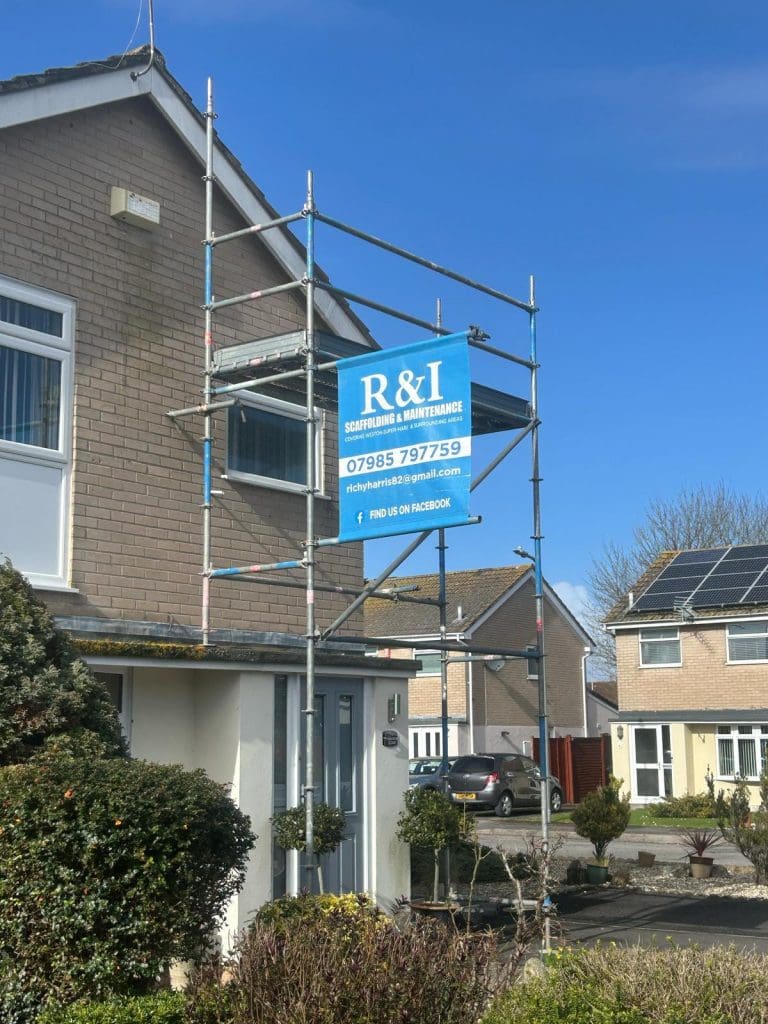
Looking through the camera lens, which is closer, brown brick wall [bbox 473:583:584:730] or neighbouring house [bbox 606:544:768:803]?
neighbouring house [bbox 606:544:768:803]

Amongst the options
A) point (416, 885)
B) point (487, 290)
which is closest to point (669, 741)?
point (416, 885)

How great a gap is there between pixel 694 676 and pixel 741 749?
8.10 ft

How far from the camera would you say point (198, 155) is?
12.2 metres

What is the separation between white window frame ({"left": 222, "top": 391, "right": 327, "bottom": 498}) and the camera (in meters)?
12.1

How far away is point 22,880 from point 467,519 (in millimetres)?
4346

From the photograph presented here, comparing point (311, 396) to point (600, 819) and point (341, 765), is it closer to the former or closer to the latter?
point (341, 765)

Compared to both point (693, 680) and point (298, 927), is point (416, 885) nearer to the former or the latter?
point (298, 927)

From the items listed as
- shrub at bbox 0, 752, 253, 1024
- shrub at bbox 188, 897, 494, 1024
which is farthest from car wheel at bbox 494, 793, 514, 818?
shrub at bbox 188, 897, 494, 1024

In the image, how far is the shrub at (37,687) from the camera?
24.5ft

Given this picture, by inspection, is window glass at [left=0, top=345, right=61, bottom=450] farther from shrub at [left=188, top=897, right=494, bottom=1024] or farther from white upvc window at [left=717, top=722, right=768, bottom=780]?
white upvc window at [left=717, top=722, right=768, bottom=780]

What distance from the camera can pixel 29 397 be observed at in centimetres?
1039

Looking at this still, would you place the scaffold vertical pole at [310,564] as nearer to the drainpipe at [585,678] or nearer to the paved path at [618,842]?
the paved path at [618,842]

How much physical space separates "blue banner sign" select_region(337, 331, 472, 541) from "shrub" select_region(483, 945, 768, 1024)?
4308 mm

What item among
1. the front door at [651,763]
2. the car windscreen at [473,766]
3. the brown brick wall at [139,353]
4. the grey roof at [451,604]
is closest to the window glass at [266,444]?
the brown brick wall at [139,353]
